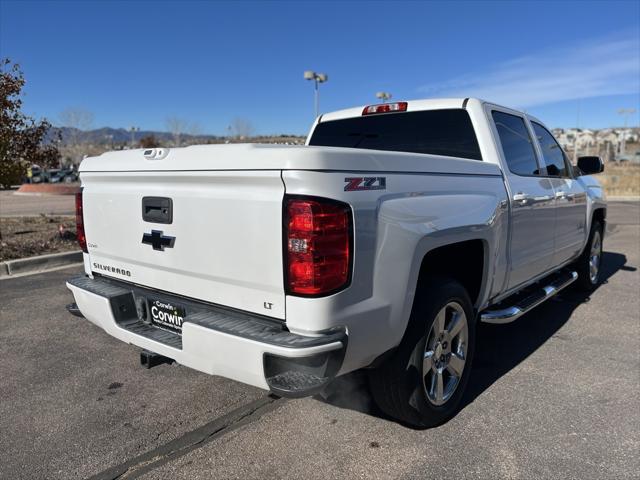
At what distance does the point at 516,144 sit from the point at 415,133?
2.89 feet

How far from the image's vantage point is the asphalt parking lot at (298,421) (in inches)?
106

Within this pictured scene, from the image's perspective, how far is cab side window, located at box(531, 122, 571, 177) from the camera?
15.6 ft

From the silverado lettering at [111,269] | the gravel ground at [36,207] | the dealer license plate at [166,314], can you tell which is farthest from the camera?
the gravel ground at [36,207]

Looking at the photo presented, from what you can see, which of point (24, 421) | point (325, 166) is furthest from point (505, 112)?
point (24, 421)

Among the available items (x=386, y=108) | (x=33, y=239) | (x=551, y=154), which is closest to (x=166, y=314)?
(x=386, y=108)

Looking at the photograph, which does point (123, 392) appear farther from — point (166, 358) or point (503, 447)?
point (503, 447)

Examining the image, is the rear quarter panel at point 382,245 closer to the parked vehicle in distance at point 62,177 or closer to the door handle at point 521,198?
the door handle at point 521,198

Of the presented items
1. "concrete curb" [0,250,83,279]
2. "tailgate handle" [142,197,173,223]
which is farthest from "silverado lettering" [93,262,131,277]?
"concrete curb" [0,250,83,279]

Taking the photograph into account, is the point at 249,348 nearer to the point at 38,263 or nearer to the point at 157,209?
the point at 157,209

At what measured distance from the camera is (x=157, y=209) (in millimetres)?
2818

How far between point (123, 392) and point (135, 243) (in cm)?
122

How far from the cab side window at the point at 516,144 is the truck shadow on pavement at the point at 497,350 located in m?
1.52

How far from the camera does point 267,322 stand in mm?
2422

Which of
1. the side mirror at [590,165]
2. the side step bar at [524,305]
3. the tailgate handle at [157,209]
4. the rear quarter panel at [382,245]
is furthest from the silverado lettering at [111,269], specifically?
the side mirror at [590,165]
